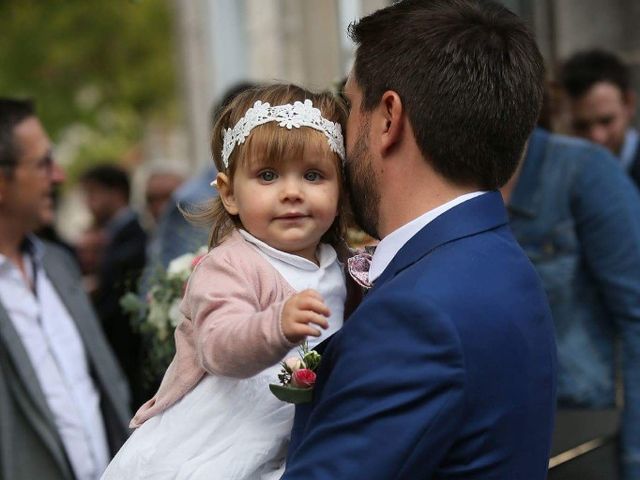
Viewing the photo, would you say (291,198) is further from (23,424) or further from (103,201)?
(103,201)

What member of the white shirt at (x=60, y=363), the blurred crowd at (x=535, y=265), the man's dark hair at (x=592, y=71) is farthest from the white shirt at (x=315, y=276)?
the man's dark hair at (x=592, y=71)

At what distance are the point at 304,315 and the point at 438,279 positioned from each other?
0.87 feet

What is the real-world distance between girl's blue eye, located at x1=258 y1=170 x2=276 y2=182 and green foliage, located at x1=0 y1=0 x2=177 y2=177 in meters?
15.1

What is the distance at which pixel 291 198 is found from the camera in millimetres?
2602

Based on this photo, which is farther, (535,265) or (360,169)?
(535,265)

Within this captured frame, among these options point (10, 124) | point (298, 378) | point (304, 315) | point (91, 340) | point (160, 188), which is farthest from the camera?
point (160, 188)

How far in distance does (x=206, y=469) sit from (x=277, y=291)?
0.43 metres

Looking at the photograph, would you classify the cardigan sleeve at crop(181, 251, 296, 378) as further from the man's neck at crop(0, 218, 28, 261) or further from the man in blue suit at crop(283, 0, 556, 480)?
the man's neck at crop(0, 218, 28, 261)

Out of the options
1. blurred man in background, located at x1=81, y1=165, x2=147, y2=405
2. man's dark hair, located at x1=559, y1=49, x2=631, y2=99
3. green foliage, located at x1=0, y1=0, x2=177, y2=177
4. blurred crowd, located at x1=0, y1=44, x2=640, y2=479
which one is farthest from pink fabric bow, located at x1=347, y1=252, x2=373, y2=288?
green foliage, located at x1=0, y1=0, x2=177, y2=177

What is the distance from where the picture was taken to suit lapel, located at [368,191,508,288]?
2256 millimetres

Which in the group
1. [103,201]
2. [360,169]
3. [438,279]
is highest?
[360,169]

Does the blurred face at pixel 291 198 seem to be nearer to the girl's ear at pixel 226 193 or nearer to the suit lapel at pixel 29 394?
the girl's ear at pixel 226 193

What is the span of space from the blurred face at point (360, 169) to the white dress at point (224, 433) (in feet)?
0.81

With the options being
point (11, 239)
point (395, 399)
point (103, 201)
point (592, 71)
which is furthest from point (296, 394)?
point (103, 201)
